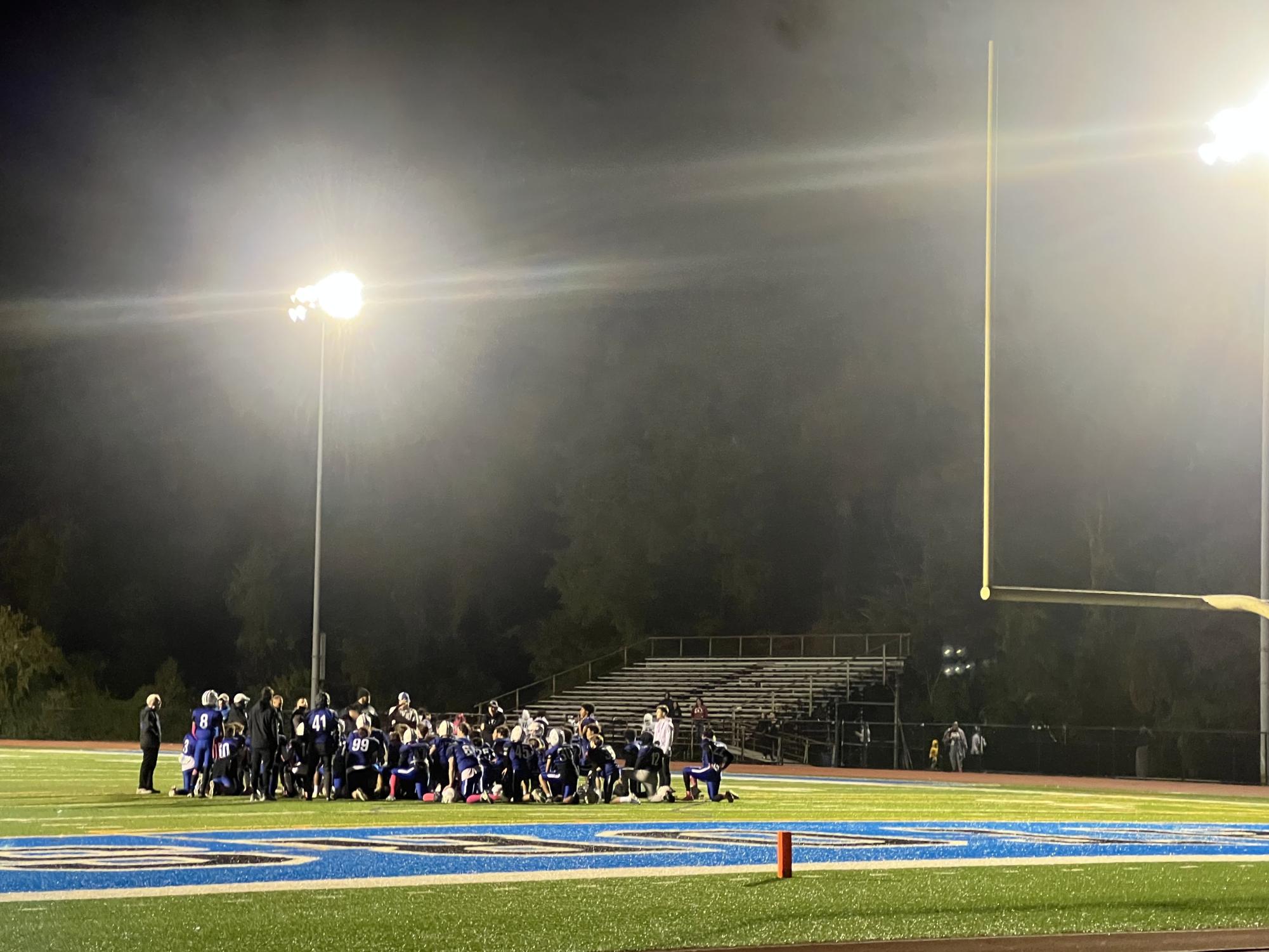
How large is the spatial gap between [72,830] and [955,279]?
111 ft

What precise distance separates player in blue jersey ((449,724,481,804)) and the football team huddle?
0.01 m

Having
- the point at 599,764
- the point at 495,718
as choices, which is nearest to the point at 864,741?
the point at 495,718

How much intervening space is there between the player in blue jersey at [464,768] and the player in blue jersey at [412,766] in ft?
0.94

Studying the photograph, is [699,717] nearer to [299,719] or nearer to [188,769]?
[188,769]

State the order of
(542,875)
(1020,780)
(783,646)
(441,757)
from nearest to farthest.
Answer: (542,875) → (441,757) → (1020,780) → (783,646)

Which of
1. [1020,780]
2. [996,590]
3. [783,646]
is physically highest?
[783,646]

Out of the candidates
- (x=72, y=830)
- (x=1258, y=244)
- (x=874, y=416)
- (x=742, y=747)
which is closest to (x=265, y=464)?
(x=874, y=416)

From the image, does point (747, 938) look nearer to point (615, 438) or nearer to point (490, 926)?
point (490, 926)

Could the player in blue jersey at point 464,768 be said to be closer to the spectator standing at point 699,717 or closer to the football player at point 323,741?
the football player at point 323,741

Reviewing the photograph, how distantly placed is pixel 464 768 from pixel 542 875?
25.8 ft

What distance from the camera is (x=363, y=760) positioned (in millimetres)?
18250

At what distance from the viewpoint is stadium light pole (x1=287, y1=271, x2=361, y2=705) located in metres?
31.2

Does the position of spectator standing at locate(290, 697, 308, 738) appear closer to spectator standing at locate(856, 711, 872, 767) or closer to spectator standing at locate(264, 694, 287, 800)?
spectator standing at locate(264, 694, 287, 800)

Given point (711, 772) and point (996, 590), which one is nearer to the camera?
point (996, 590)
